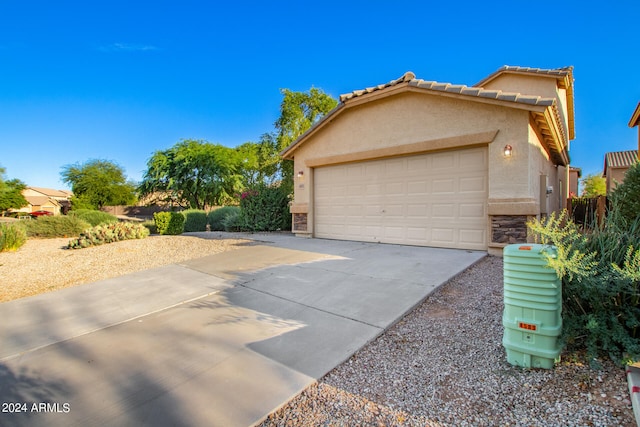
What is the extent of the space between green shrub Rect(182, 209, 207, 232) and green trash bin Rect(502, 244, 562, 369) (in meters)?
14.2

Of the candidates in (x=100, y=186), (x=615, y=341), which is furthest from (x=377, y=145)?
(x=100, y=186)

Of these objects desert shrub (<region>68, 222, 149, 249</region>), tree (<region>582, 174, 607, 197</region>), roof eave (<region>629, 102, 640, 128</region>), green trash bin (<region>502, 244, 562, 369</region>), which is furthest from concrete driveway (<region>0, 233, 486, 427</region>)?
tree (<region>582, 174, 607, 197</region>)

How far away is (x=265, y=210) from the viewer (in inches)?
489

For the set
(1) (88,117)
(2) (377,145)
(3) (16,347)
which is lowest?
(3) (16,347)

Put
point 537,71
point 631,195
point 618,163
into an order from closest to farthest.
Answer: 1. point 631,195
2. point 537,71
3. point 618,163

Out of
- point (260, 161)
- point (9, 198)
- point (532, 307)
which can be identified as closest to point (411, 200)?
point (532, 307)

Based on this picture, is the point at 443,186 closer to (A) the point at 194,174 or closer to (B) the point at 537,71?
(B) the point at 537,71

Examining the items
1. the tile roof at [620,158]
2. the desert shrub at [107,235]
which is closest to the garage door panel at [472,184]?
the desert shrub at [107,235]

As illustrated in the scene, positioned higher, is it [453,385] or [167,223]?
[167,223]

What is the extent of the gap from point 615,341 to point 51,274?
8.88 m

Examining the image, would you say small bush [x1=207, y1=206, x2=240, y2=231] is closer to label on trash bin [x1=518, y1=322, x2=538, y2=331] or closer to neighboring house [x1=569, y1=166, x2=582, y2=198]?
label on trash bin [x1=518, y1=322, x2=538, y2=331]

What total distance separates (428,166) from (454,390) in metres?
6.25

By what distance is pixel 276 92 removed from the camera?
24.5 metres

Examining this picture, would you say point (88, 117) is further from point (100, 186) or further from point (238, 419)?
point (238, 419)
